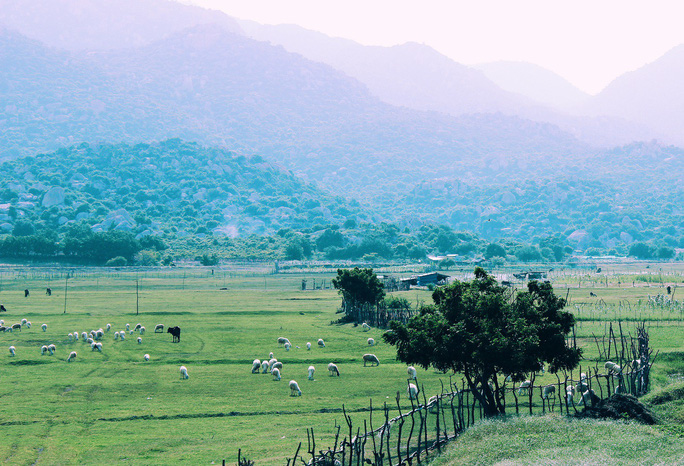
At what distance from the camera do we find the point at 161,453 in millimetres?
23562

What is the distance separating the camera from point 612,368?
32.5 m

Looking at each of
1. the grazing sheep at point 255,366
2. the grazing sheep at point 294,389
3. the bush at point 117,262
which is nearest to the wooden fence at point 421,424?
the grazing sheep at point 294,389

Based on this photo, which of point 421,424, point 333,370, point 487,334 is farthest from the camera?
point 333,370

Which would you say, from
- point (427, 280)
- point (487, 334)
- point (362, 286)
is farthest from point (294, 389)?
point (427, 280)

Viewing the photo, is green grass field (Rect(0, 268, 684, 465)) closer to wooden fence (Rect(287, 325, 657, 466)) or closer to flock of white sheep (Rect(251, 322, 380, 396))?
flock of white sheep (Rect(251, 322, 380, 396))

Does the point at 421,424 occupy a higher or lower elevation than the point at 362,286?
lower

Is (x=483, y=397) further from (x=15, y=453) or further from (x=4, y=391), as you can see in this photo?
(x=4, y=391)

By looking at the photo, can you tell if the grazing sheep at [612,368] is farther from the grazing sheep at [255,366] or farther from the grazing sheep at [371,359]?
the grazing sheep at [255,366]

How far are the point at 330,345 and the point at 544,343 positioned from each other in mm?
22239

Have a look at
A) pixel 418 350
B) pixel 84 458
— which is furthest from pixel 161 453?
pixel 418 350

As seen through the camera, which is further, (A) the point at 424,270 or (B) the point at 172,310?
(A) the point at 424,270

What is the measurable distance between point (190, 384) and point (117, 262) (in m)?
120

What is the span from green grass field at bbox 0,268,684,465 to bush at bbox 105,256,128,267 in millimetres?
76200

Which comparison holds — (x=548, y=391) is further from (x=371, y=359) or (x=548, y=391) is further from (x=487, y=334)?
(x=371, y=359)
